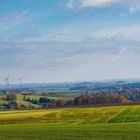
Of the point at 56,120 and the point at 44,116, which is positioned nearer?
the point at 56,120

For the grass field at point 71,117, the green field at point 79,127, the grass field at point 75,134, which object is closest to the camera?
the grass field at point 75,134

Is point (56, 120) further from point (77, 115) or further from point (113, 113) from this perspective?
point (113, 113)

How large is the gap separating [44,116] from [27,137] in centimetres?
2704

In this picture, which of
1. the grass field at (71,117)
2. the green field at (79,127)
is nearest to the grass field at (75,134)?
the green field at (79,127)

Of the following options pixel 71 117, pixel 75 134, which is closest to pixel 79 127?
pixel 75 134

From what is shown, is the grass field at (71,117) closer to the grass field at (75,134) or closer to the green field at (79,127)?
the green field at (79,127)

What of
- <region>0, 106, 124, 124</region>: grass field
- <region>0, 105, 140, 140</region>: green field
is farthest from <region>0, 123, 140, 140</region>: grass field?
<region>0, 106, 124, 124</region>: grass field

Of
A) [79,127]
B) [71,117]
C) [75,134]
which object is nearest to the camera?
[75,134]

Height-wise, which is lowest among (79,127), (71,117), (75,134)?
(75,134)

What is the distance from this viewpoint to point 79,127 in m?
53.2

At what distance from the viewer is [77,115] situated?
2758 inches

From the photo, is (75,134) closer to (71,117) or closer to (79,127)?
(79,127)

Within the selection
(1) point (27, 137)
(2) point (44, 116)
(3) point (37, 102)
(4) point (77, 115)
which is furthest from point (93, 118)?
(3) point (37, 102)

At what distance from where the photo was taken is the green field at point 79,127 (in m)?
44.8
